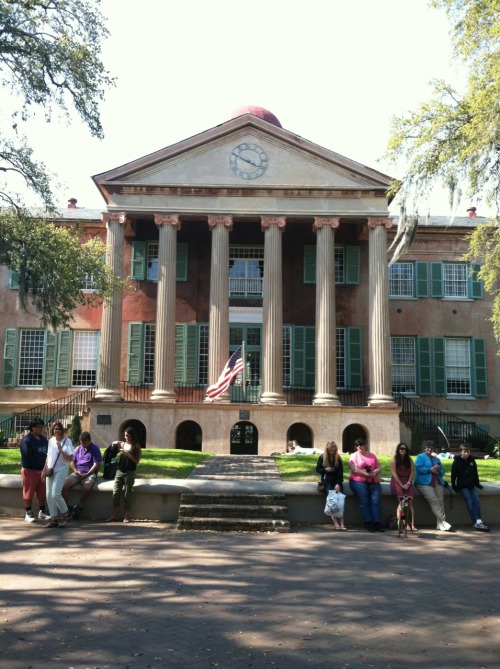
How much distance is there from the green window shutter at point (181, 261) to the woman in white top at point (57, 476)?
17.4 metres

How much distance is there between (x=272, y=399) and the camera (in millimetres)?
24188

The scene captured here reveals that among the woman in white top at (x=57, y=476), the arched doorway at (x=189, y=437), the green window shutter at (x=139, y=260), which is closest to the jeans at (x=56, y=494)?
the woman in white top at (x=57, y=476)

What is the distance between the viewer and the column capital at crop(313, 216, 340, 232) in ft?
83.7

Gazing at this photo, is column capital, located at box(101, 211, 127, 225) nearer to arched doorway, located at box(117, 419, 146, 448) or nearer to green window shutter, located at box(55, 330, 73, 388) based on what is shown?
green window shutter, located at box(55, 330, 73, 388)

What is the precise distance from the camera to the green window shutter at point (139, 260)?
1091 inches

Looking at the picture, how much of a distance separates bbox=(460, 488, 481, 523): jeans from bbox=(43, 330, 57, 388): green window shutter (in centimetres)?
1951

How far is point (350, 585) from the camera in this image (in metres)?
7.35

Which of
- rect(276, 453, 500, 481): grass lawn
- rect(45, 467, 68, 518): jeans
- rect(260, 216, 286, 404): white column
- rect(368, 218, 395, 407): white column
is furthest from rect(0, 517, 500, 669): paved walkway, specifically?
rect(368, 218, 395, 407): white column

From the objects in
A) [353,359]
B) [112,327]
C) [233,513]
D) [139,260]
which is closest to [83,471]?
[233,513]

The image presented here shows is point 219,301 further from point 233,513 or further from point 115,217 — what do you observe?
point 233,513

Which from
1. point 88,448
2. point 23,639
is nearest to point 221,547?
point 88,448

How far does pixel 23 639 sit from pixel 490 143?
14.4 m

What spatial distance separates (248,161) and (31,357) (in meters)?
12.0

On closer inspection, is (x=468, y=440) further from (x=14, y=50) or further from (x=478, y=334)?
(x=14, y=50)
